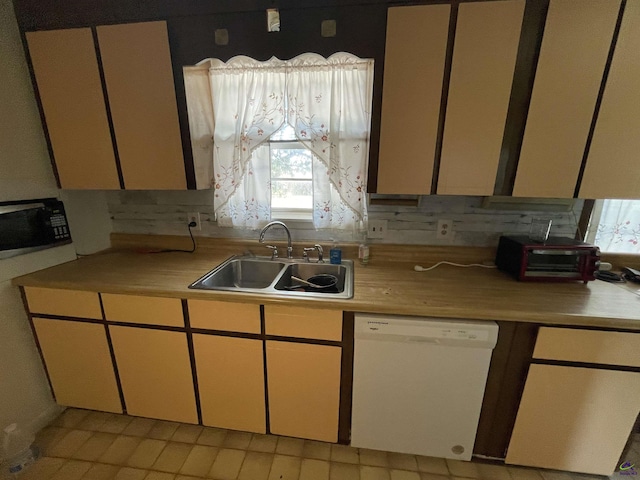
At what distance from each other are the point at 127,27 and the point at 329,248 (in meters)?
1.56

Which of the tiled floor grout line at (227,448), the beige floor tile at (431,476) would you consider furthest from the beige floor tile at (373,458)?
the beige floor tile at (431,476)

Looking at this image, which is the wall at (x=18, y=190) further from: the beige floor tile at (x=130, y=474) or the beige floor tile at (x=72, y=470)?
the beige floor tile at (x=130, y=474)

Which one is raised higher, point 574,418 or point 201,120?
point 201,120

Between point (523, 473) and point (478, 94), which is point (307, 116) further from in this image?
point (523, 473)

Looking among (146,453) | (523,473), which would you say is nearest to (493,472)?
Answer: (523,473)

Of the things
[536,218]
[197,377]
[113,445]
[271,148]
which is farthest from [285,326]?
[536,218]

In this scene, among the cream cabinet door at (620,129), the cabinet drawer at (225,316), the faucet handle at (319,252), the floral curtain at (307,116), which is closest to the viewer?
the cream cabinet door at (620,129)

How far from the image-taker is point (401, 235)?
1730 mm

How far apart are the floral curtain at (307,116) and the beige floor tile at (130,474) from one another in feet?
4.70

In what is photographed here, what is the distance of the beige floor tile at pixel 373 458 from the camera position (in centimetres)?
142

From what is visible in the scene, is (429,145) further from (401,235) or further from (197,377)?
(197,377)

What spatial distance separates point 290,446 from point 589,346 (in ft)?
5.00

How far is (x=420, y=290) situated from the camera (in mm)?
1338

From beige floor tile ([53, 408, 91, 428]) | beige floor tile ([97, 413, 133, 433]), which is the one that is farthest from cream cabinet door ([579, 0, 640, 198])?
beige floor tile ([53, 408, 91, 428])
